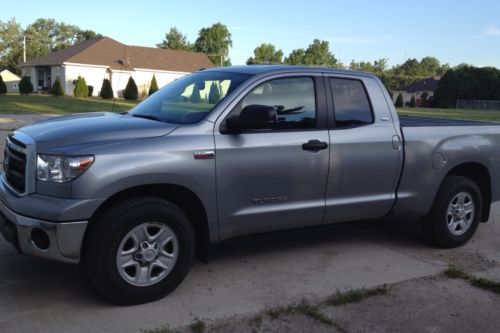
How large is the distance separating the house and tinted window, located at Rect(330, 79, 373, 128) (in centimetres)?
4487

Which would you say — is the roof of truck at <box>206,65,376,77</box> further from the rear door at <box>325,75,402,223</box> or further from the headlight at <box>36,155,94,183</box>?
the headlight at <box>36,155,94,183</box>

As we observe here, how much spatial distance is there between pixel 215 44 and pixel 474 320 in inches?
3742

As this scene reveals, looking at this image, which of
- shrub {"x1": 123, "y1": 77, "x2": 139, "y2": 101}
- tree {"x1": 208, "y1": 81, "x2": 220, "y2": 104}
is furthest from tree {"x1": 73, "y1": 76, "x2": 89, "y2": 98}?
tree {"x1": 208, "y1": 81, "x2": 220, "y2": 104}

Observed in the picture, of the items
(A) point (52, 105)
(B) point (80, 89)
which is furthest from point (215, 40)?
(A) point (52, 105)

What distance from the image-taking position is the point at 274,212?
15.5ft

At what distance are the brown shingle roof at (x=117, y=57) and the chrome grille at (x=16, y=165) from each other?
47.4m

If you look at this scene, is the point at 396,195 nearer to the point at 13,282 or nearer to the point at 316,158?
the point at 316,158

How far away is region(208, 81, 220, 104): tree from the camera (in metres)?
4.68

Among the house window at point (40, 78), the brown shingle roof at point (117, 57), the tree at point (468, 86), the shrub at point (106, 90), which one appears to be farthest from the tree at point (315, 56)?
the shrub at point (106, 90)

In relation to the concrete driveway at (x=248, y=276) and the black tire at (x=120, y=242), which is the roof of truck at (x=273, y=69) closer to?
the black tire at (x=120, y=242)

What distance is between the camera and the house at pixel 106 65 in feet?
170

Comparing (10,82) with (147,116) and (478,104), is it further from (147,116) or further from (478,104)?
(147,116)

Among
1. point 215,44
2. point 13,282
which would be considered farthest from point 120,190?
point 215,44

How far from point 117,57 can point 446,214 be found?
51110mm
